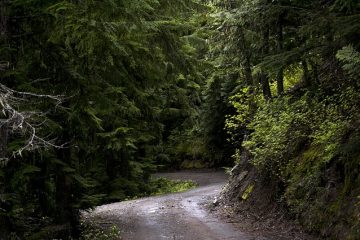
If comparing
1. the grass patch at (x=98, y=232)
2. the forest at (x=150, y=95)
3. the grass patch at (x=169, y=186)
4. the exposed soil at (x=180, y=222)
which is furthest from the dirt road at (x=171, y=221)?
the grass patch at (x=169, y=186)

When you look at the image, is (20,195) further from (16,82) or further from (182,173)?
(182,173)

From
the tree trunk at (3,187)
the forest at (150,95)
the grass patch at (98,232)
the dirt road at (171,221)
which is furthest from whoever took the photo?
the grass patch at (98,232)

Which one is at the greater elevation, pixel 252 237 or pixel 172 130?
pixel 172 130

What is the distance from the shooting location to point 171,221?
1391cm

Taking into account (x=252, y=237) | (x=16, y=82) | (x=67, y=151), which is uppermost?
(x=16, y=82)

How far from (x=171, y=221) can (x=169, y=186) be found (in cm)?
1542

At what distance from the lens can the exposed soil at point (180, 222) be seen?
37.2 feet

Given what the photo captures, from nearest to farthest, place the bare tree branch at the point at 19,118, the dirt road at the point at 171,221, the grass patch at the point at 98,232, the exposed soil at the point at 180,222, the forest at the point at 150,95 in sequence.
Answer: the bare tree branch at the point at 19,118, the forest at the point at 150,95, the exposed soil at the point at 180,222, the dirt road at the point at 171,221, the grass patch at the point at 98,232

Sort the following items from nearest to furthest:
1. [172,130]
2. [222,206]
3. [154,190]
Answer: [222,206], [154,190], [172,130]

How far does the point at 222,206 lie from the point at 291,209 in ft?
16.1

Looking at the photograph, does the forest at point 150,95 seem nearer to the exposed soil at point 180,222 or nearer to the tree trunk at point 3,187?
the tree trunk at point 3,187

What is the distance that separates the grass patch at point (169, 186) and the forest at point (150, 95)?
34.0 feet

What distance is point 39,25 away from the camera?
9.75 meters

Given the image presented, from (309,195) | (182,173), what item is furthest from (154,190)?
(309,195)
